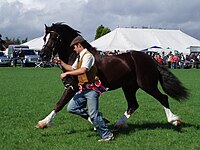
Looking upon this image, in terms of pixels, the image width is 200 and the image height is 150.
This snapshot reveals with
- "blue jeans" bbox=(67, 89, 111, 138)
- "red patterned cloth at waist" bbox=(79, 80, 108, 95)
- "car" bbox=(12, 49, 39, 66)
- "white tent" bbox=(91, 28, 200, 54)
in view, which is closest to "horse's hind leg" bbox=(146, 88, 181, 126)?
"red patterned cloth at waist" bbox=(79, 80, 108, 95)

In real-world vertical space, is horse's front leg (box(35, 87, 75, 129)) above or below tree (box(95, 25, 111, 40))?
below

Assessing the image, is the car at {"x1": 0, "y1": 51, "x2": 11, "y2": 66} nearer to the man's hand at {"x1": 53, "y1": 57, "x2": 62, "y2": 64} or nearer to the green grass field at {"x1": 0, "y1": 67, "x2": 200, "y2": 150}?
the green grass field at {"x1": 0, "y1": 67, "x2": 200, "y2": 150}

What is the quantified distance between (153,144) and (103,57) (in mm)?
2181

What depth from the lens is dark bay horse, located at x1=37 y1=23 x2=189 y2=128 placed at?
8281 millimetres

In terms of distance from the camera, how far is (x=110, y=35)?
57.0 metres

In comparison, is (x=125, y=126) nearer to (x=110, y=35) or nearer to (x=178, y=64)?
(x=178, y=64)

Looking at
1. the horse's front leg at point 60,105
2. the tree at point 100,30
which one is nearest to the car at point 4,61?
the horse's front leg at point 60,105

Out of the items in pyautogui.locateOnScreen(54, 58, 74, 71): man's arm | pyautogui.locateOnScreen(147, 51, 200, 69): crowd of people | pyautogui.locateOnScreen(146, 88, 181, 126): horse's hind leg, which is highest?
pyautogui.locateOnScreen(54, 58, 74, 71): man's arm

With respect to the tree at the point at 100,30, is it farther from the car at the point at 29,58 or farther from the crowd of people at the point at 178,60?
the car at the point at 29,58

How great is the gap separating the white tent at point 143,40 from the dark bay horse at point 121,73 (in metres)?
43.1

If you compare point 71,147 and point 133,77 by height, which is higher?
point 133,77

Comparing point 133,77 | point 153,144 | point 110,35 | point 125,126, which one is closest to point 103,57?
point 133,77

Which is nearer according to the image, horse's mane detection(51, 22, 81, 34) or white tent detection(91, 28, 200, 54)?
horse's mane detection(51, 22, 81, 34)

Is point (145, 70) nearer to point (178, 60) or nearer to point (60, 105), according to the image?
point (60, 105)
